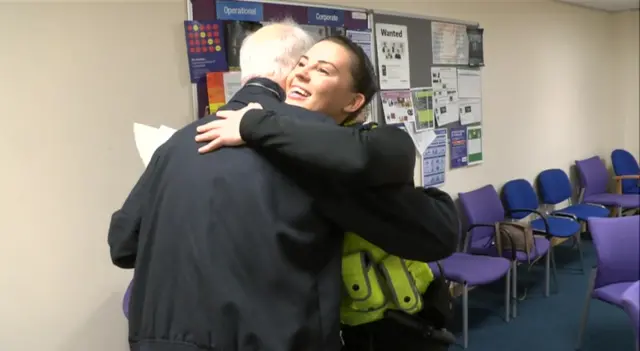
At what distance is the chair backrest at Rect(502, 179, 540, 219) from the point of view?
145 inches

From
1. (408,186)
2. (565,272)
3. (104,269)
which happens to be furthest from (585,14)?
(104,269)

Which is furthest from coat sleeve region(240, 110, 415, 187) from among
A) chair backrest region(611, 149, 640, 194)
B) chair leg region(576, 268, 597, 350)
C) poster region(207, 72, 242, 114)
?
chair leg region(576, 268, 597, 350)

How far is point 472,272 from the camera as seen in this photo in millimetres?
2994

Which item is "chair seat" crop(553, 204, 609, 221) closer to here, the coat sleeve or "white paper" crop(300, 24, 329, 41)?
the coat sleeve

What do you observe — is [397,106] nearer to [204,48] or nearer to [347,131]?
[204,48]

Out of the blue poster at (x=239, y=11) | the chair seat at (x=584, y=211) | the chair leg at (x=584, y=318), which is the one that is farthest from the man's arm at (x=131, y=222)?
the chair leg at (x=584, y=318)

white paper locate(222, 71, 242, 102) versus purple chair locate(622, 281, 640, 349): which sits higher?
white paper locate(222, 71, 242, 102)

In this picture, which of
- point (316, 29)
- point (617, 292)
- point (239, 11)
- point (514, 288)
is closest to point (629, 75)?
point (617, 292)

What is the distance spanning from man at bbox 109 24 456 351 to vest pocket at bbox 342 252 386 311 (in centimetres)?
13

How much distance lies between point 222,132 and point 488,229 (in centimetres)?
299

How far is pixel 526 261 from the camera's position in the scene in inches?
131

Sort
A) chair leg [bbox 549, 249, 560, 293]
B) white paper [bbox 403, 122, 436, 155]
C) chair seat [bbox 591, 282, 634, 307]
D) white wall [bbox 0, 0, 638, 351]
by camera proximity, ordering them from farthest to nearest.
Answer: white paper [bbox 403, 122, 436, 155] < chair leg [bbox 549, 249, 560, 293] < white wall [bbox 0, 0, 638, 351] < chair seat [bbox 591, 282, 634, 307]

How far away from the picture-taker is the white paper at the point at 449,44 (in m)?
3.54

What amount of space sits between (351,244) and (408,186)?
227 mm
